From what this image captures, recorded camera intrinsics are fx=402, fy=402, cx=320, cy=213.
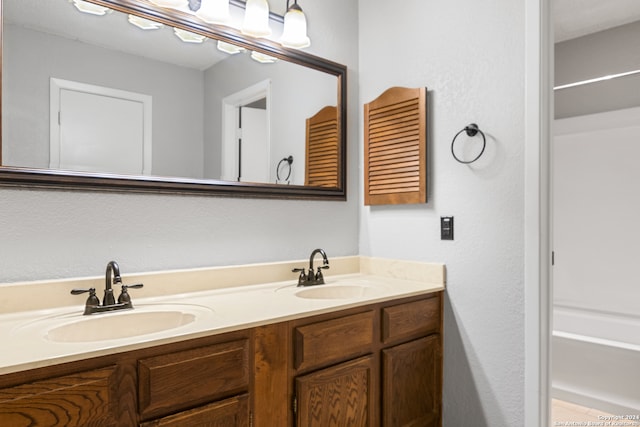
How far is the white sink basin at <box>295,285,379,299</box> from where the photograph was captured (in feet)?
5.94

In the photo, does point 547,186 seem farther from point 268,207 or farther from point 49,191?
point 49,191

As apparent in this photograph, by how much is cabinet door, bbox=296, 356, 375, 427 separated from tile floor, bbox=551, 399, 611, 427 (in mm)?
1363

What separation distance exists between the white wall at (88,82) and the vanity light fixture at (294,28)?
49 cm

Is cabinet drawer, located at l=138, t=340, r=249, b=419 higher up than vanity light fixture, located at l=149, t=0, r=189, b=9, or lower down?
lower down

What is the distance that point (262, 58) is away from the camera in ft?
6.23

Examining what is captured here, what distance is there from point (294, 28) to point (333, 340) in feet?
4.72

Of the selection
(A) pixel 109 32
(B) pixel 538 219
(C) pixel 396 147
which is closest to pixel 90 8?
(A) pixel 109 32

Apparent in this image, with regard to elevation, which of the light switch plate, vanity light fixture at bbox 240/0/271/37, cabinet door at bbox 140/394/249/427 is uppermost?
vanity light fixture at bbox 240/0/271/37

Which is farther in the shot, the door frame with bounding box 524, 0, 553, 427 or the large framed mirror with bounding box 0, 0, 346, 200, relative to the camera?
the door frame with bounding box 524, 0, 553, 427

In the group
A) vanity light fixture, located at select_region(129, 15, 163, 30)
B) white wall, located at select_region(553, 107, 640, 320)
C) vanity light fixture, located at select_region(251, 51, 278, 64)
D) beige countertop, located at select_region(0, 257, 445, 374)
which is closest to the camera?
beige countertop, located at select_region(0, 257, 445, 374)

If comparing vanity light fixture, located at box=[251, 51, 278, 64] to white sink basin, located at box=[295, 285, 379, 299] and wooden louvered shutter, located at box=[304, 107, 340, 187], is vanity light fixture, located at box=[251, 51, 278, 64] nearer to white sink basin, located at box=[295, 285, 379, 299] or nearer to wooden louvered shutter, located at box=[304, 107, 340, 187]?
wooden louvered shutter, located at box=[304, 107, 340, 187]

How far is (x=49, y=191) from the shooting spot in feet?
4.49

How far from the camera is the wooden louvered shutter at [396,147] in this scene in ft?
6.38

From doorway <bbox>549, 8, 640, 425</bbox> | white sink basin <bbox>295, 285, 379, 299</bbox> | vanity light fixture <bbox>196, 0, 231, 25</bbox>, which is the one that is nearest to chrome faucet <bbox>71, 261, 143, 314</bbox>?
white sink basin <bbox>295, 285, 379, 299</bbox>
